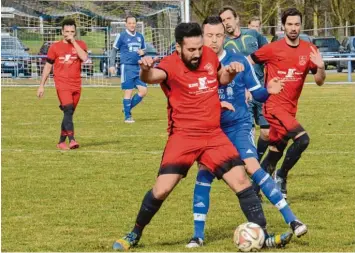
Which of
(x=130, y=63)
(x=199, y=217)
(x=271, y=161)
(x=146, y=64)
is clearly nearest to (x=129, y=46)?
(x=130, y=63)

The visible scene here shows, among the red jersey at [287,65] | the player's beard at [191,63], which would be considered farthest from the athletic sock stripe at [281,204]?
the red jersey at [287,65]

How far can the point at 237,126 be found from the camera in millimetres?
8961

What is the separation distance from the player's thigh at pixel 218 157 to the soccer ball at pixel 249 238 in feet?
1.60

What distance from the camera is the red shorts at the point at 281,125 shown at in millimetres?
10656

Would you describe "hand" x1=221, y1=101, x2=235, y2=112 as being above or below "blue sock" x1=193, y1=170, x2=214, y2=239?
above

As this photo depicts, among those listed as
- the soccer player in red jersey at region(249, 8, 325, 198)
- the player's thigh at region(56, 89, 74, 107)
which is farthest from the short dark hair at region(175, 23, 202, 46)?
the player's thigh at region(56, 89, 74, 107)

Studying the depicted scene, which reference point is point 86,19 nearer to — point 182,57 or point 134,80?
point 134,80

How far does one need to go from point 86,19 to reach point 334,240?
103ft

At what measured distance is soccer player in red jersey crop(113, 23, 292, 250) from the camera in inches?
316

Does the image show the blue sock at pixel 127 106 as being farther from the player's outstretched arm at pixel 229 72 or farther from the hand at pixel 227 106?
the player's outstretched arm at pixel 229 72

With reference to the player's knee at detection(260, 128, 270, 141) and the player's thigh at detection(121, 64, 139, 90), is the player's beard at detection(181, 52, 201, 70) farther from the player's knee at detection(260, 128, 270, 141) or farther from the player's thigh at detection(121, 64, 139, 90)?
the player's thigh at detection(121, 64, 139, 90)

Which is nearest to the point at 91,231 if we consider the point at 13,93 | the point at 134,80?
Result: the point at 134,80

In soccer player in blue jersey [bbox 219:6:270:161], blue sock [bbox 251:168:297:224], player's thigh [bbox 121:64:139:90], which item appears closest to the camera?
blue sock [bbox 251:168:297:224]

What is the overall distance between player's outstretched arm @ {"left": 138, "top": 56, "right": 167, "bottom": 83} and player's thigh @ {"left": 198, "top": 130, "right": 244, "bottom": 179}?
662 mm
